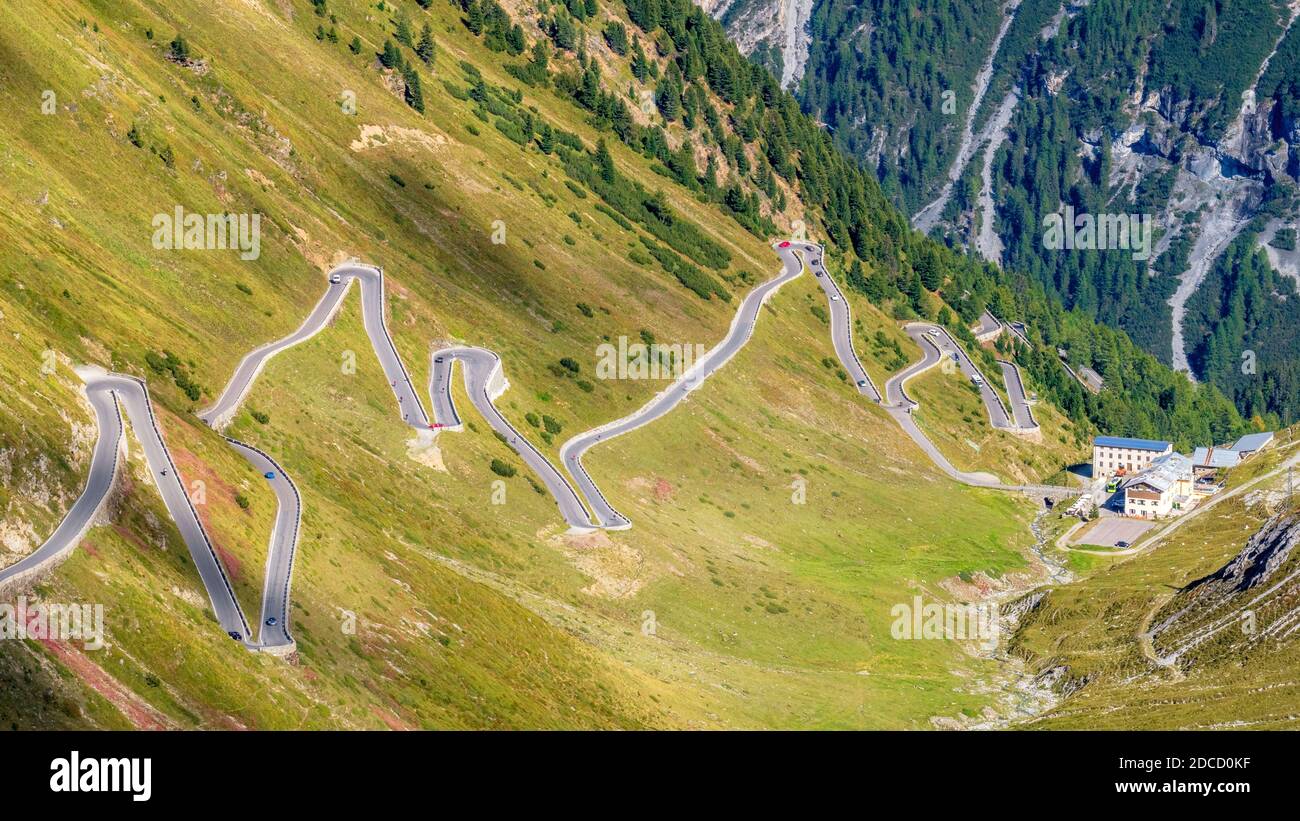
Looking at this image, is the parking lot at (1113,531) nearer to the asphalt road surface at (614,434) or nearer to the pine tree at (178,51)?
the asphalt road surface at (614,434)

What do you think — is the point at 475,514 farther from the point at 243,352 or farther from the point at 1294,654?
the point at 1294,654

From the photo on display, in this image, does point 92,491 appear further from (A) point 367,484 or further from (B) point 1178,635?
(B) point 1178,635

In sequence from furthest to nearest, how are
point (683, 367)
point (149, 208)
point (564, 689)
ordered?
1. point (683, 367)
2. point (149, 208)
3. point (564, 689)

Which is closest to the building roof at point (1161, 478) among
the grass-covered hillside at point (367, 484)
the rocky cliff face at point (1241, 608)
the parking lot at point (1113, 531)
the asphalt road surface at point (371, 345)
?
the parking lot at point (1113, 531)

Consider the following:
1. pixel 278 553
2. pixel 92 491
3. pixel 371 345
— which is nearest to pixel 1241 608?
pixel 278 553
